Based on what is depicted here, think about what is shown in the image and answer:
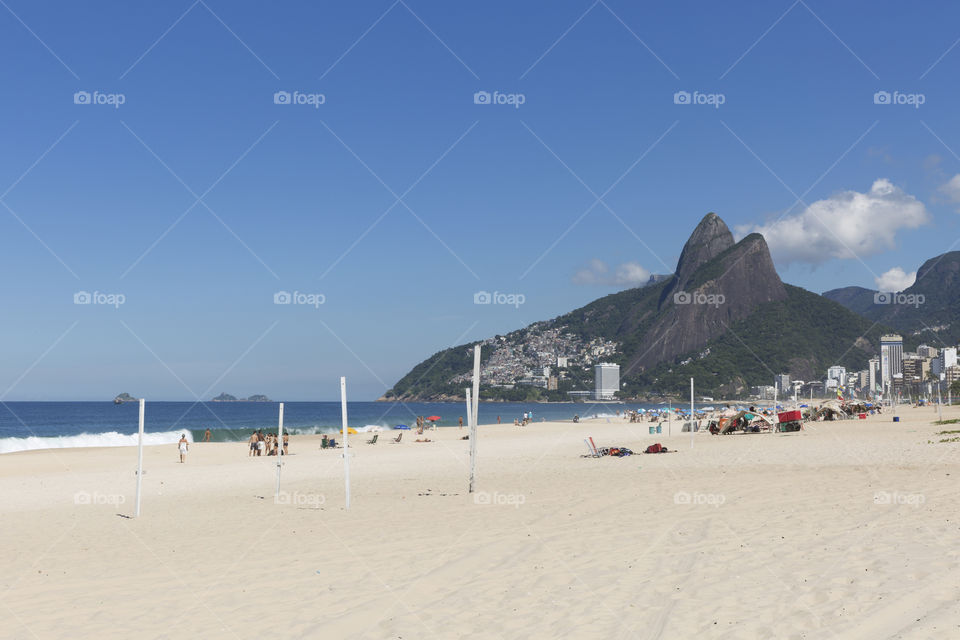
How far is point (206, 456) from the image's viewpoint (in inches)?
1336

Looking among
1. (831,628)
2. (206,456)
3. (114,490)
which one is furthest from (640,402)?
(831,628)

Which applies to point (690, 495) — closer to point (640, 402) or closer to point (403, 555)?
point (403, 555)

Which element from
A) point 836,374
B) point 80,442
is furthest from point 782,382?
point 80,442

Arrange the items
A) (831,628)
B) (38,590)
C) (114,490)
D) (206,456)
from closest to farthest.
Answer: (831,628) < (38,590) < (114,490) < (206,456)

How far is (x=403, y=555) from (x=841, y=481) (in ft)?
29.2
